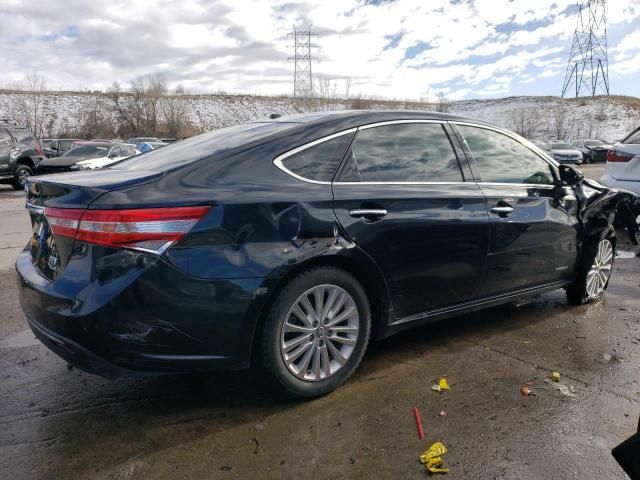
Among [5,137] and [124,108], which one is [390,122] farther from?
[124,108]

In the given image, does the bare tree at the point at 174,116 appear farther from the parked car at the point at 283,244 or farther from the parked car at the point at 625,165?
the parked car at the point at 283,244

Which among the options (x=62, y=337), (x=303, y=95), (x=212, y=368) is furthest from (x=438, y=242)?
(x=303, y=95)

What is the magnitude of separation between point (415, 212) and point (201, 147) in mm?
1358

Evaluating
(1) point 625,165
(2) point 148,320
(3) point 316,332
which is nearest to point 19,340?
(2) point 148,320

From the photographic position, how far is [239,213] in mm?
2748

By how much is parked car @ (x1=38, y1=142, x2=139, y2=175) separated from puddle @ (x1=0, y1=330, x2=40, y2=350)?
13104 mm

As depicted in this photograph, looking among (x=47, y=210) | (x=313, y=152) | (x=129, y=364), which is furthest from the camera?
(x=313, y=152)

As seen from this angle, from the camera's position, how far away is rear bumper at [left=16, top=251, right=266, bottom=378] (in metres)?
2.55

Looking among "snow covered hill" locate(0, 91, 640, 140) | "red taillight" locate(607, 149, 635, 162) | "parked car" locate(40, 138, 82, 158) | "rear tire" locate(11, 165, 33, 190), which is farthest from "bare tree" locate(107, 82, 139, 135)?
"red taillight" locate(607, 149, 635, 162)

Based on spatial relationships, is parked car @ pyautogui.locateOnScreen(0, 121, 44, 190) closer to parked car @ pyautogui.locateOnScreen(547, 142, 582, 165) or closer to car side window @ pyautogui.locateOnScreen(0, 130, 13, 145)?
car side window @ pyautogui.locateOnScreen(0, 130, 13, 145)

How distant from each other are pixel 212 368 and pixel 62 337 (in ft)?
2.42

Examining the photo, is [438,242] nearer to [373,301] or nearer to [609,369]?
[373,301]

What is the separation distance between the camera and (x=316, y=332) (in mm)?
3076

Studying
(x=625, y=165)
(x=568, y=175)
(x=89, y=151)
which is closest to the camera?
(x=568, y=175)
